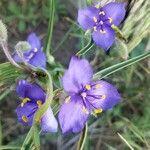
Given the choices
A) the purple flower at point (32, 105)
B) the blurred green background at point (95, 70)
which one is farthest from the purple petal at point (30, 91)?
the blurred green background at point (95, 70)

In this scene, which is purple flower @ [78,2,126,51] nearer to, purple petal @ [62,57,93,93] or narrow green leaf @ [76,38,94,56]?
narrow green leaf @ [76,38,94,56]

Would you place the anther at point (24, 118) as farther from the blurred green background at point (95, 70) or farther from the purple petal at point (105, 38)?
the blurred green background at point (95, 70)

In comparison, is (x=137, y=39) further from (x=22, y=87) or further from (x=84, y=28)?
(x=22, y=87)

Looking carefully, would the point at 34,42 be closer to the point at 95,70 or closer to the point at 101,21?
the point at 101,21

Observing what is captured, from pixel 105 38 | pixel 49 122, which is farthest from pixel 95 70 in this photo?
pixel 49 122

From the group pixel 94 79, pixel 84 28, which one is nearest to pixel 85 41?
pixel 84 28

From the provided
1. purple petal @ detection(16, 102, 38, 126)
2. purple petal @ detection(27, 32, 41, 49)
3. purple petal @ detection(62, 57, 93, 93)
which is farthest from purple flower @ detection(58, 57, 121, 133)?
purple petal @ detection(27, 32, 41, 49)

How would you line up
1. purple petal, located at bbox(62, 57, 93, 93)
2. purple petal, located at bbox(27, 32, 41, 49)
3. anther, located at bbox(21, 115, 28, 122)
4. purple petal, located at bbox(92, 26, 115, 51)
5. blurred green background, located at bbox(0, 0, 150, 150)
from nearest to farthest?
1. purple petal, located at bbox(62, 57, 93, 93)
2. anther, located at bbox(21, 115, 28, 122)
3. purple petal, located at bbox(92, 26, 115, 51)
4. purple petal, located at bbox(27, 32, 41, 49)
5. blurred green background, located at bbox(0, 0, 150, 150)
